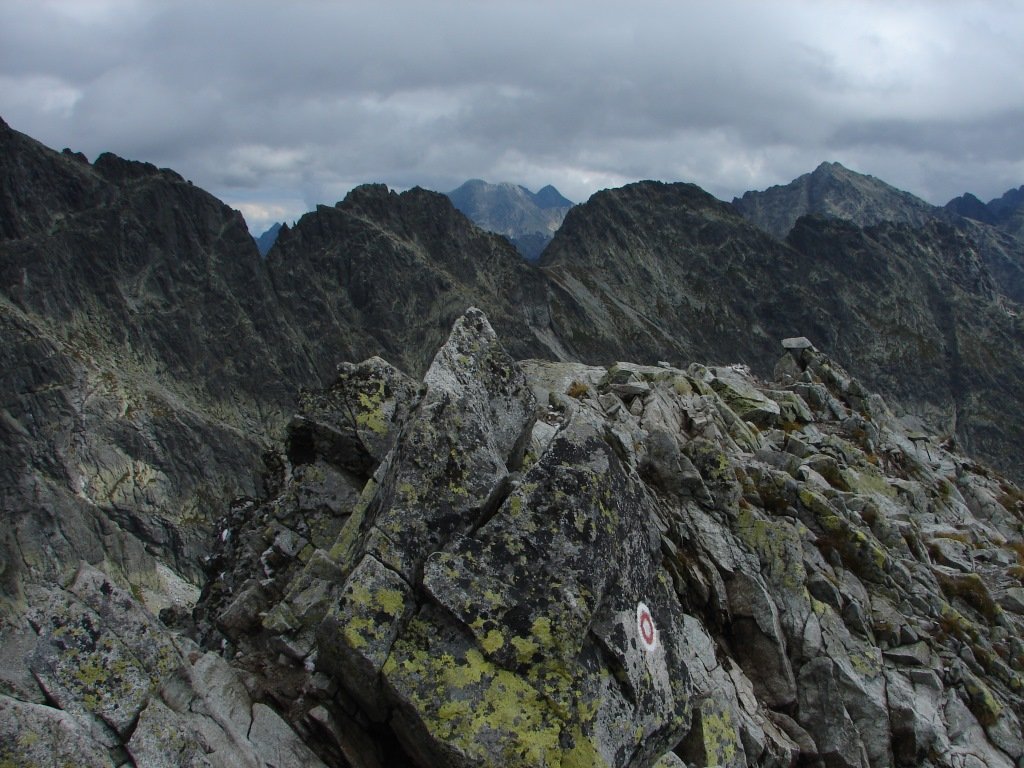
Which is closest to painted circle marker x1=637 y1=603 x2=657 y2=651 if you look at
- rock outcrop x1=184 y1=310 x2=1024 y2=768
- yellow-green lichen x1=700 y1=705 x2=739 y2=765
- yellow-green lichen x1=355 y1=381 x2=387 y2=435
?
rock outcrop x1=184 y1=310 x2=1024 y2=768

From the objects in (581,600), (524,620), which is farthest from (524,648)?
(581,600)

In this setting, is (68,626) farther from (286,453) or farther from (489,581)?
(286,453)

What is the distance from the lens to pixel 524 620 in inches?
453

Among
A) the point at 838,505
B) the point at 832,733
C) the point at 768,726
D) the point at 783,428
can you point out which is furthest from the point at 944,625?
the point at 783,428

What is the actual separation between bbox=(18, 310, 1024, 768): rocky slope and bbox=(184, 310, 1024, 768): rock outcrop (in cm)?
5

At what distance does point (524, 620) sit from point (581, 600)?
106cm

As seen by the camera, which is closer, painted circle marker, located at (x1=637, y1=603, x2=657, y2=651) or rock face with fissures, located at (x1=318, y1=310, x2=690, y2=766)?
rock face with fissures, located at (x1=318, y1=310, x2=690, y2=766)

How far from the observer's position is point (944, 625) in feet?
71.2

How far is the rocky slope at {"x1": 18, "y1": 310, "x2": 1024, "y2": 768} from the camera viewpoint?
10.6 m

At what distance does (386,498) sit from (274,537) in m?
4.98

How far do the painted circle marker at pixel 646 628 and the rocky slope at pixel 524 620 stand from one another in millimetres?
93

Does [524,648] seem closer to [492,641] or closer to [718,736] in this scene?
[492,641]

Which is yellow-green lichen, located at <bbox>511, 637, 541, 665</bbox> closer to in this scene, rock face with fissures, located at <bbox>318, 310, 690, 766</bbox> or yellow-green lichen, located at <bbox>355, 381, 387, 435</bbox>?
rock face with fissures, located at <bbox>318, 310, 690, 766</bbox>

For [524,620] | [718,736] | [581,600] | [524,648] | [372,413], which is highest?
[372,413]
